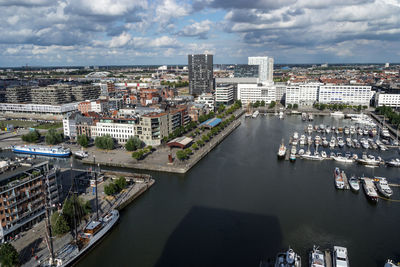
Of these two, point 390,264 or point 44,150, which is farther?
point 44,150

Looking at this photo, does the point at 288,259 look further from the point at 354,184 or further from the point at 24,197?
the point at 24,197

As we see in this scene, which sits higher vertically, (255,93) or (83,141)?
(255,93)

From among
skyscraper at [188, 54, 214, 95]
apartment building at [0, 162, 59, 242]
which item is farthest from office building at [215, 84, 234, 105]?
apartment building at [0, 162, 59, 242]

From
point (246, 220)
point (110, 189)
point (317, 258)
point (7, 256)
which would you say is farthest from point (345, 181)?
point (7, 256)

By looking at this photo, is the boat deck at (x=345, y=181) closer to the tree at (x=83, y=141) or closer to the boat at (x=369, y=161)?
the boat at (x=369, y=161)

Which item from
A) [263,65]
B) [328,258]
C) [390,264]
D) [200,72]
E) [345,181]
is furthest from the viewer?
[263,65]

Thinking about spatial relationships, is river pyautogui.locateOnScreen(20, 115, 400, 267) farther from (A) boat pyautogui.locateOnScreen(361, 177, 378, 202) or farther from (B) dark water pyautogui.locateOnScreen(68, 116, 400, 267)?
(A) boat pyautogui.locateOnScreen(361, 177, 378, 202)

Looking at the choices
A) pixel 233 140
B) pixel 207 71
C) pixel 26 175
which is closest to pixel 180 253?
pixel 26 175
